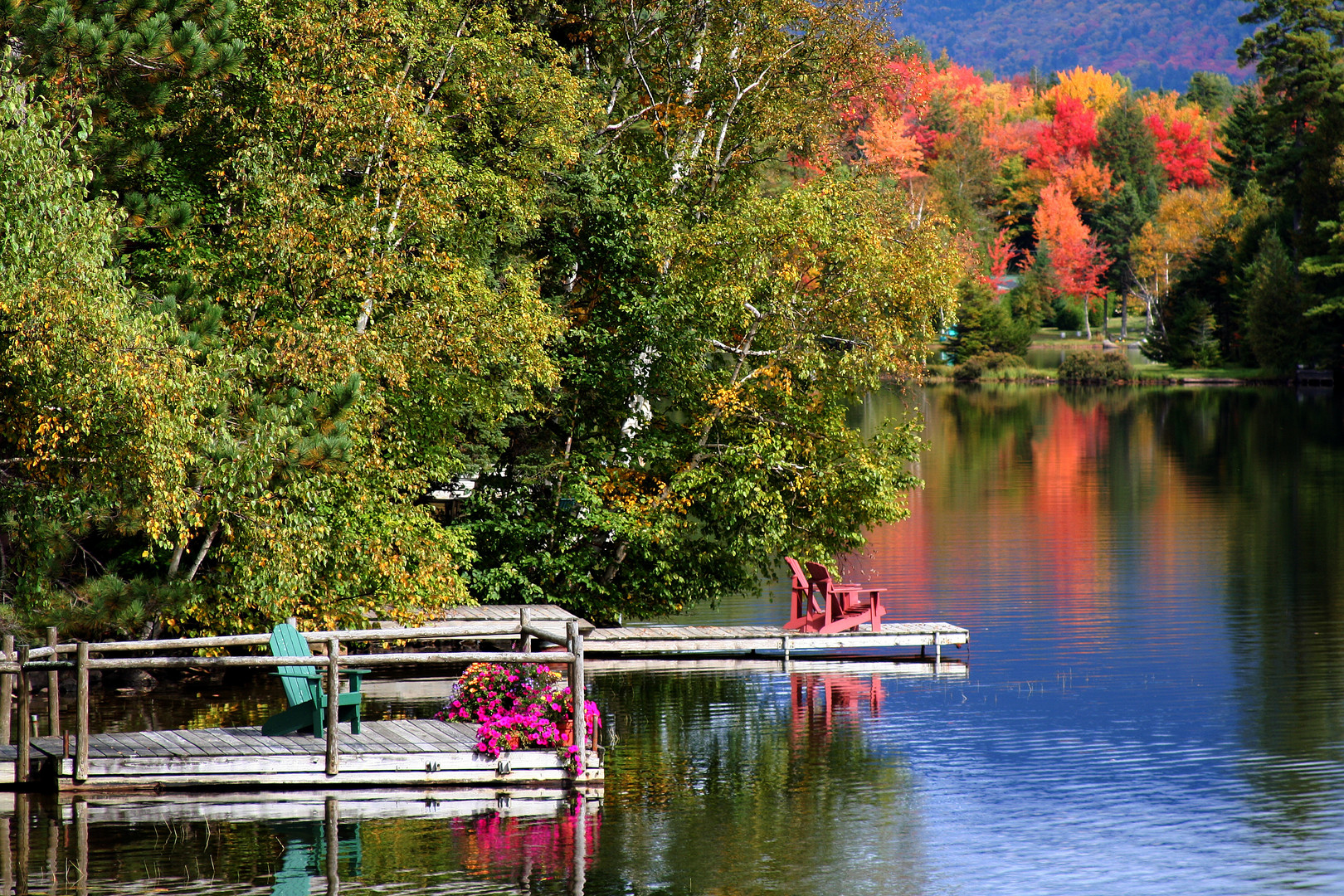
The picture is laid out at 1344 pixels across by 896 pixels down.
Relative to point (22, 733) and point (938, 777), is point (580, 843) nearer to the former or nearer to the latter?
point (938, 777)

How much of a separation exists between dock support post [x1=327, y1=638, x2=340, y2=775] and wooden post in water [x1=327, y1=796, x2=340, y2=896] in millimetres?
393

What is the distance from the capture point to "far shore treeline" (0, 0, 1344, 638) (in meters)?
19.9

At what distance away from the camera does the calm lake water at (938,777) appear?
47.4 ft

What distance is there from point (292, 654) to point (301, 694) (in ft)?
1.99

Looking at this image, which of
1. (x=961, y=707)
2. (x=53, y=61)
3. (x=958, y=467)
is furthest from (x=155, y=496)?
(x=958, y=467)

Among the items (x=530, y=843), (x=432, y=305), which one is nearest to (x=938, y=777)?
(x=530, y=843)

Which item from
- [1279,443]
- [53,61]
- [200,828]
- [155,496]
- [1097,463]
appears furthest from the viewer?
[1279,443]

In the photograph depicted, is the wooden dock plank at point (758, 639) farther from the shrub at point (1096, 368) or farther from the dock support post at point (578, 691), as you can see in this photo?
the shrub at point (1096, 368)

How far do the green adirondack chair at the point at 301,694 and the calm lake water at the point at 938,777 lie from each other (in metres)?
1.01

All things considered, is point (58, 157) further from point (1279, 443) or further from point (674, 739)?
point (1279, 443)

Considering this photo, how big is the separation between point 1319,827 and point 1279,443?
49.5 metres

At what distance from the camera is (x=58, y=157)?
63.1 ft

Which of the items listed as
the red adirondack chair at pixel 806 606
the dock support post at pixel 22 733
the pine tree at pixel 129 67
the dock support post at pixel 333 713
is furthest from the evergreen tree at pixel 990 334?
the dock support post at pixel 22 733

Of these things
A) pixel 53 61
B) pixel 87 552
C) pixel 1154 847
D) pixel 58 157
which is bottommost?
pixel 1154 847
